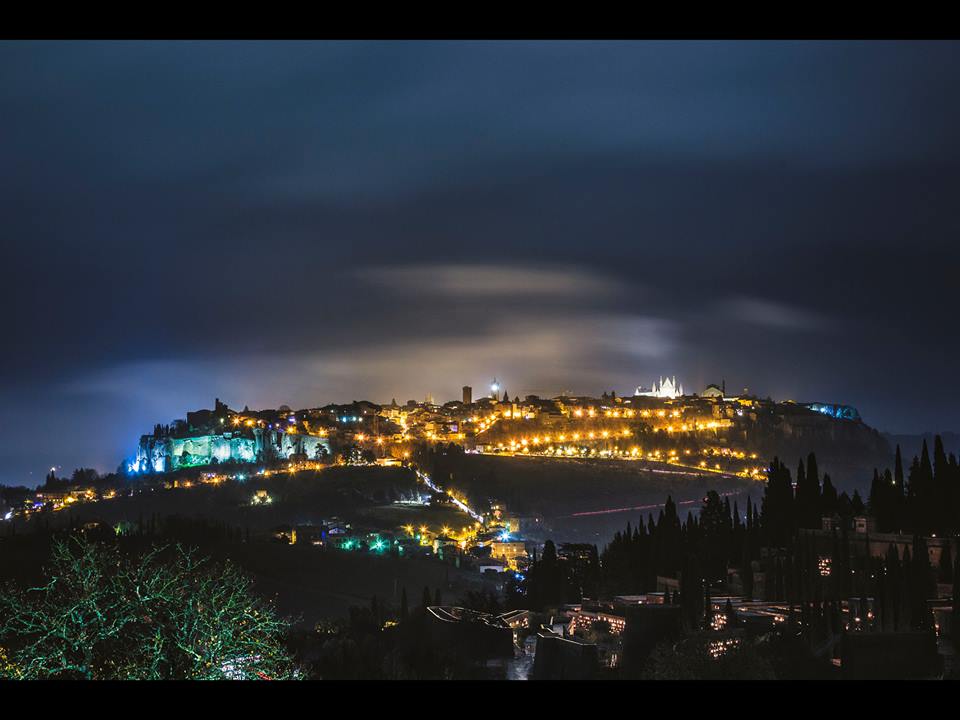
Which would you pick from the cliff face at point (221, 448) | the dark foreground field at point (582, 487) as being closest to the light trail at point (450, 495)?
the dark foreground field at point (582, 487)

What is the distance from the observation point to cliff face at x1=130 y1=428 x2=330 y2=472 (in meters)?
85.7

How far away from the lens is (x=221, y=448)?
286 ft

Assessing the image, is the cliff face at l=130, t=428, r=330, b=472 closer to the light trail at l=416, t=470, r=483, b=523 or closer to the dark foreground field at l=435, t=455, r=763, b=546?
the light trail at l=416, t=470, r=483, b=523

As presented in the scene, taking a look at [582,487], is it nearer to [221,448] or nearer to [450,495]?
[450,495]

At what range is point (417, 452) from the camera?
84.9 m

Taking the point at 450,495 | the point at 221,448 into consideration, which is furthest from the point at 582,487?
the point at 221,448

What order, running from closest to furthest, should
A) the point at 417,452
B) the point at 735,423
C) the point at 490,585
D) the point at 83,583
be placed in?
the point at 83,583
the point at 490,585
the point at 417,452
the point at 735,423

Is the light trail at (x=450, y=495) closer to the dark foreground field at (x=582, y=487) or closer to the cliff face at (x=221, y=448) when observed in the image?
the dark foreground field at (x=582, y=487)

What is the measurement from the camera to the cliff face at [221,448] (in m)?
85.7

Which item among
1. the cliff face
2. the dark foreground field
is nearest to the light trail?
the dark foreground field
